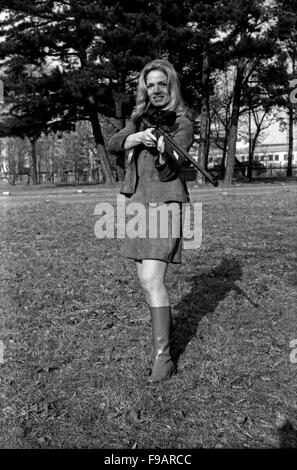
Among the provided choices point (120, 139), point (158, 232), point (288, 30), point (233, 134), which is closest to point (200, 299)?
point (158, 232)

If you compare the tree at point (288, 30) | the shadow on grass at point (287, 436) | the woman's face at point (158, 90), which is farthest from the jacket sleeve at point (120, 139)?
the tree at point (288, 30)

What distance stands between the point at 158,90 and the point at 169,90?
0.07 metres

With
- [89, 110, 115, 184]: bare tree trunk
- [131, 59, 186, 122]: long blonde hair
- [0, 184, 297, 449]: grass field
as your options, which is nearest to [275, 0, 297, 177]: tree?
[89, 110, 115, 184]: bare tree trunk

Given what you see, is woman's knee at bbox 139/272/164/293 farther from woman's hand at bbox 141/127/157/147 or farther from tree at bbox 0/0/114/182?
tree at bbox 0/0/114/182

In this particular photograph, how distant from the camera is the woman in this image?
11.3 ft

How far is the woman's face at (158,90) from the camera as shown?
11.3 ft

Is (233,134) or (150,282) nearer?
(150,282)

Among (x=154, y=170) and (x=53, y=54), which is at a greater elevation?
(x=53, y=54)

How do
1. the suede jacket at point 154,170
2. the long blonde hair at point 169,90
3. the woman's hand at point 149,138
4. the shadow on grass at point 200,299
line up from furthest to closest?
1. the shadow on grass at point 200,299
2. the long blonde hair at point 169,90
3. the suede jacket at point 154,170
4. the woman's hand at point 149,138

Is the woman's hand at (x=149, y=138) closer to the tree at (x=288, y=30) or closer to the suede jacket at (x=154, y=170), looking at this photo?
the suede jacket at (x=154, y=170)

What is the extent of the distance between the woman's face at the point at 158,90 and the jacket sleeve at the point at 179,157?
0.17m

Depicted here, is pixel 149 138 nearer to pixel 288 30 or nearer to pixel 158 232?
pixel 158 232

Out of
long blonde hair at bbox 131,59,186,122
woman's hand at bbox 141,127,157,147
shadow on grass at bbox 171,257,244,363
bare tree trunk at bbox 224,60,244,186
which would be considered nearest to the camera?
woman's hand at bbox 141,127,157,147

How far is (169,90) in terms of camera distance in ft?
11.3
